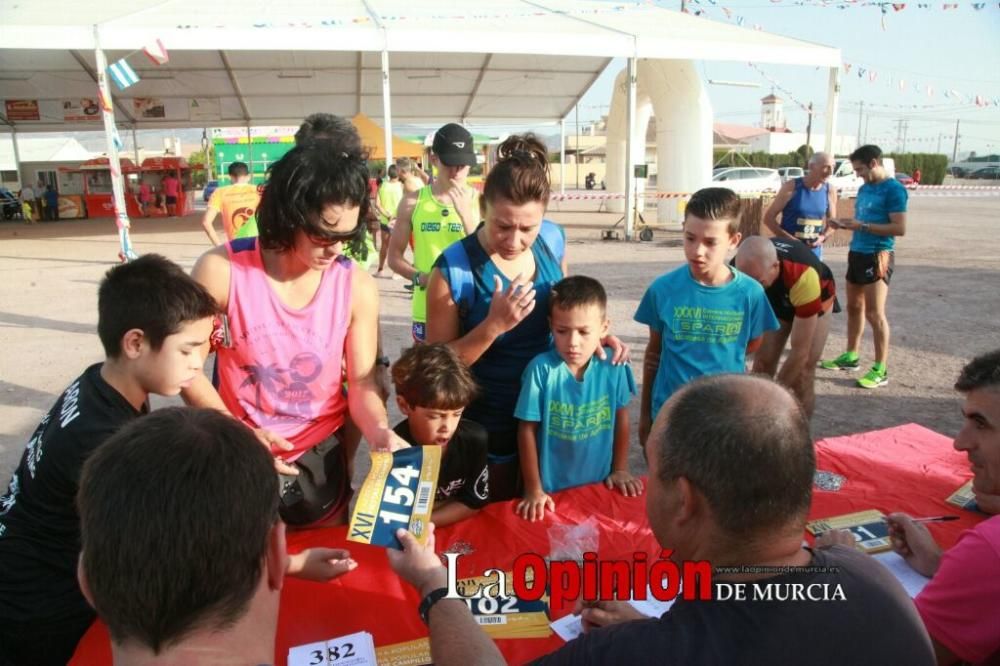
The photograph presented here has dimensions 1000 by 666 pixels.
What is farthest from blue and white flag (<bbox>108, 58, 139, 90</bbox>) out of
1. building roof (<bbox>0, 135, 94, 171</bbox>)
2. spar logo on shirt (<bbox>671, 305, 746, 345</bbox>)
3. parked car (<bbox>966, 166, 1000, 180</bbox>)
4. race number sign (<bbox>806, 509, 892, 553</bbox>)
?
Answer: parked car (<bbox>966, 166, 1000, 180</bbox>)

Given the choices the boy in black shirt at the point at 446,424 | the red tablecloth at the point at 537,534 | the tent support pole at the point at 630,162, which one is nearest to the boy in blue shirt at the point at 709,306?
the red tablecloth at the point at 537,534

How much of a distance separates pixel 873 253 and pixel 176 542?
594cm

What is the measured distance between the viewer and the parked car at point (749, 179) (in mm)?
23353

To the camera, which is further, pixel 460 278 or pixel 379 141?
pixel 379 141

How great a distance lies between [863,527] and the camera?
2.38m

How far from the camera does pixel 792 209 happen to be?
6168 millimetres

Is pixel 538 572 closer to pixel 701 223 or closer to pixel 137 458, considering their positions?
pixel 137 458

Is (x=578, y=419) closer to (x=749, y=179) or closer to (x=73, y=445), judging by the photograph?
(x=73, y=445)

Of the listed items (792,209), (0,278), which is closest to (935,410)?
(792,209)

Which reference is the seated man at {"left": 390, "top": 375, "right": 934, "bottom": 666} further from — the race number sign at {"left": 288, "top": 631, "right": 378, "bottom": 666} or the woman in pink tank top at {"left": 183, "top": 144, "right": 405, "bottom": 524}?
the woman in pink tank top at {"left": 183, "top": 144, "right": 405, "bottom": 524}

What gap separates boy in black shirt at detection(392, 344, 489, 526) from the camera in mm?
2393

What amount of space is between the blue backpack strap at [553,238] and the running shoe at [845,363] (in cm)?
404

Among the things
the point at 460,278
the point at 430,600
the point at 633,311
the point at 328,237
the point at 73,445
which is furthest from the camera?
the point at 633,311

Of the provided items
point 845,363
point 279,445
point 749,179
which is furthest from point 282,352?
point 749,179
